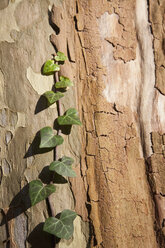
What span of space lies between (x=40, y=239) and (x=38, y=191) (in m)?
0.18

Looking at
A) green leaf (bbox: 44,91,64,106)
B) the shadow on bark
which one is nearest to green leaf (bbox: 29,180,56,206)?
the shadow on bark

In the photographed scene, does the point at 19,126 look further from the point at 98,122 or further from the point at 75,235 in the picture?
the point at 75,235

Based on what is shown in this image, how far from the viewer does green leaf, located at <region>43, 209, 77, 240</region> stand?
821 millimetres

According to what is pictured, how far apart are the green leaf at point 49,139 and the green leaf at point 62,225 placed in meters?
0.25

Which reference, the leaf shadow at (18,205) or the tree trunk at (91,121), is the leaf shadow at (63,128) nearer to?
the tree trunk at (91,121)

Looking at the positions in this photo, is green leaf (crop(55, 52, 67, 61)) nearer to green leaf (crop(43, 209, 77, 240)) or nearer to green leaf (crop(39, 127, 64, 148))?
green leaf (crop(39, 127, 64, 148))

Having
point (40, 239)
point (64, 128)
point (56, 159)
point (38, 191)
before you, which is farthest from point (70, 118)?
point (40, 239)

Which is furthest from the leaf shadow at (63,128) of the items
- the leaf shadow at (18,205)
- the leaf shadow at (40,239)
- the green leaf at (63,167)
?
the leaf shadow at (40,239)

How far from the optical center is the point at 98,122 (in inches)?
37.3

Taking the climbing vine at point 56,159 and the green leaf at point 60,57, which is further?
the green leaf at point 60,57

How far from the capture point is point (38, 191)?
0.85m

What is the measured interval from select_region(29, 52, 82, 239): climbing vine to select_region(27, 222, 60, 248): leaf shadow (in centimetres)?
6

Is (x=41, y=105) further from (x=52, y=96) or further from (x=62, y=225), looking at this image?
(x=62, y=225)

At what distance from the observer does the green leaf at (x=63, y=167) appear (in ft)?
2.81
